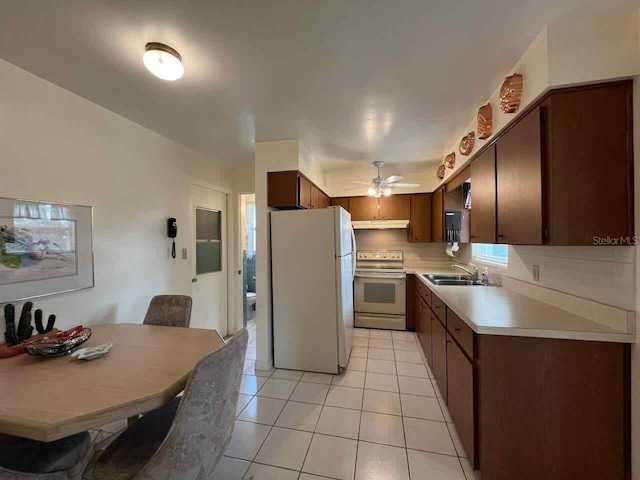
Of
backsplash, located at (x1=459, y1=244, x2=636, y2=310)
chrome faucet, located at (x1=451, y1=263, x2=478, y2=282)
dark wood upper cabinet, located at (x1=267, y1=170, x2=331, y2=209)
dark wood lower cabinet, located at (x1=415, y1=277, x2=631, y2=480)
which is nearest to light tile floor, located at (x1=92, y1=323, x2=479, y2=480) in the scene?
dark wood lower cabinet, located at (x1=415, y1=277, x2=631, y2=480)

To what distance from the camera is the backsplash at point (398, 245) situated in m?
4.30

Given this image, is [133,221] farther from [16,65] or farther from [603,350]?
[603,350]

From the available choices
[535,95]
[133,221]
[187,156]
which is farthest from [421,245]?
[133,221]

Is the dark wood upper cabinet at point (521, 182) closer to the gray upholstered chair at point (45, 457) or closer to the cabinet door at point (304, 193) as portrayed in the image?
the cabinet door at point (304, 193)

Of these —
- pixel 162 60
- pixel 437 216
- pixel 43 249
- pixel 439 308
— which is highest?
pixel 162 60

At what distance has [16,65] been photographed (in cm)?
163

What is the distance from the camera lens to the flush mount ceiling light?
4.75 ft

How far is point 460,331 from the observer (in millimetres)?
1743

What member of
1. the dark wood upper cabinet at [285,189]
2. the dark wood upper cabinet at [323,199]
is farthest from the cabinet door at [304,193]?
the dark wood upper cabinet at [323,199]

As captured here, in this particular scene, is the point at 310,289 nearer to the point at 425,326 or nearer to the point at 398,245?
the point at 425,326

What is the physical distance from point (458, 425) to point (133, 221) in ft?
10.1

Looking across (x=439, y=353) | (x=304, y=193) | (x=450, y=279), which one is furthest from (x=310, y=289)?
(x=450, y=279)

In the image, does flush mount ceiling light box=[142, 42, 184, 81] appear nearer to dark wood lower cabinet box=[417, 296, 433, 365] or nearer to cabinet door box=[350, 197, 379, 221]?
dark wood lower cabinet box=[417, 296, 433, 365]

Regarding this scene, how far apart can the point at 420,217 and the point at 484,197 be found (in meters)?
2.04
